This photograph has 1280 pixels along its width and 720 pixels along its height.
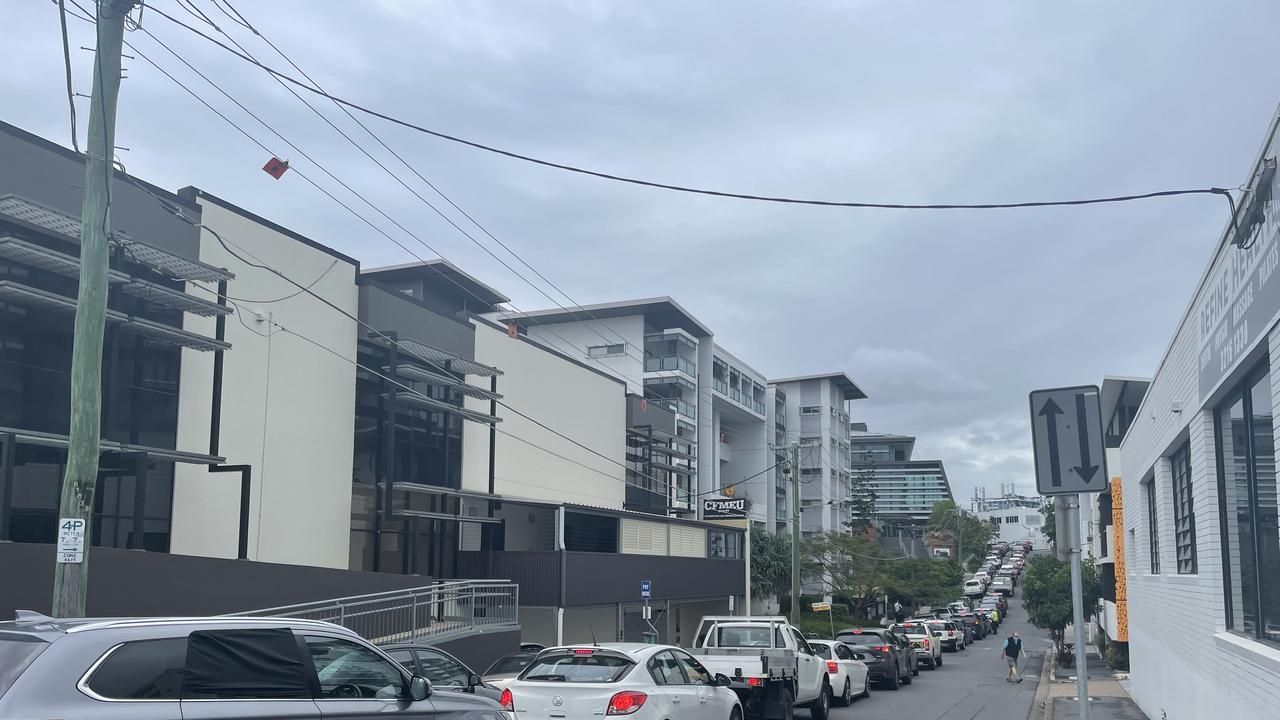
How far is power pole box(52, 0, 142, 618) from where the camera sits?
11.2m

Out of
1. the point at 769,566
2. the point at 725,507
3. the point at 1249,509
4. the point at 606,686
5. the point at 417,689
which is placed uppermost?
the point at 725,507

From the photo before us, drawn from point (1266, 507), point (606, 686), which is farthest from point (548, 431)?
point (1266, 507)

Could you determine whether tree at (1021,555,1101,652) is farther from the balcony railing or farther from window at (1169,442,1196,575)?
the balcony railing

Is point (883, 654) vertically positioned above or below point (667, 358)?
below

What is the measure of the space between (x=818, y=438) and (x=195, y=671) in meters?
79.8

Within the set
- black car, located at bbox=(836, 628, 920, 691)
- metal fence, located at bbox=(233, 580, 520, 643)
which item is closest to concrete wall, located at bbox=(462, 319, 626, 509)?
metal fence, located at bbox=(233, 580, 520, 643)

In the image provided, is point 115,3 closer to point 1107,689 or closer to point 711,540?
point 1107,689

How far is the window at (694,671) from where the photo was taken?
13.8 meters

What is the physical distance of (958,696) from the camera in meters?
27.6

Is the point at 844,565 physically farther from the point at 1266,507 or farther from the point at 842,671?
the point at 1266,507

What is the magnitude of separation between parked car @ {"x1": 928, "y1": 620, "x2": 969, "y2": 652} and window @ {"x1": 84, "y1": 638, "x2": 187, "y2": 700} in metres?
45.3

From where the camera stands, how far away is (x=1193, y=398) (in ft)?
43.8

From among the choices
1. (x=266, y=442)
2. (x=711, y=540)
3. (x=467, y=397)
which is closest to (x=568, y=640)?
(x=467, y=397)

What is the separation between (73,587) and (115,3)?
635 cm
